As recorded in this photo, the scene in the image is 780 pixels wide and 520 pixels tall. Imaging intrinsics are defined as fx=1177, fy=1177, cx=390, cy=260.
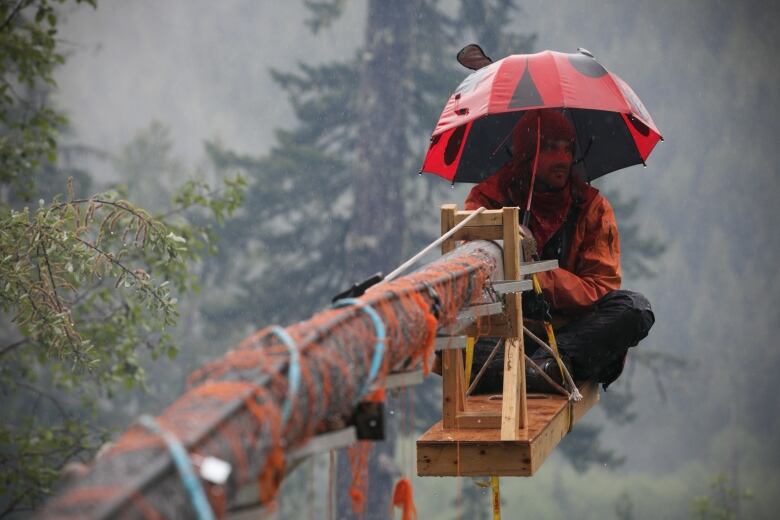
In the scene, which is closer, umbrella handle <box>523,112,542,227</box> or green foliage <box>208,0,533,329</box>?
umbrella handle <box>523,112,542,227</box>

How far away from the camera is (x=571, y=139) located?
16.4 ft

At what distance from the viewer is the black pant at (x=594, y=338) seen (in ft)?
15.1

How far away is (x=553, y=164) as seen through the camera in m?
4.93

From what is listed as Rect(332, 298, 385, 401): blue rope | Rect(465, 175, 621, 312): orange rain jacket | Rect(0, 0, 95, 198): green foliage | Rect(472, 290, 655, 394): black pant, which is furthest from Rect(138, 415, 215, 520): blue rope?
Rect(0, 0, 95, 198): green foliage

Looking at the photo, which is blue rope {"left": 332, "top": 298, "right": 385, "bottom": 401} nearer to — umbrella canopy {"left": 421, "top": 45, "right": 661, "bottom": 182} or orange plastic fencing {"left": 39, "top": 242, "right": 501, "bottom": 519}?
orange plastic fencing {"left": 39, "top": 242, "right": 501, "bottom": 519}

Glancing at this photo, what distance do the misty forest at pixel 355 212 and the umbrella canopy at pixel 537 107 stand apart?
1462 mm

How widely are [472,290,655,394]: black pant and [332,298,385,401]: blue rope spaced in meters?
2.27

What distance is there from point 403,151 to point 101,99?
57.8 ft

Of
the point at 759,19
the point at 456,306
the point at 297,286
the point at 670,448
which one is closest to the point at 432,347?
the point at 456,306

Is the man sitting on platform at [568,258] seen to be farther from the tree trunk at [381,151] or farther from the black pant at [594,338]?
the tree trunk at [381,151]

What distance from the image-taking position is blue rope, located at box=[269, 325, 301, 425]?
1908 millimetres

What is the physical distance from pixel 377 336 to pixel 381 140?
14.6 m

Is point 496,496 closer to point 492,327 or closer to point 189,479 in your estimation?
point 492,327

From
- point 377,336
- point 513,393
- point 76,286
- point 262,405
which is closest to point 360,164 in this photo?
point 76,286
